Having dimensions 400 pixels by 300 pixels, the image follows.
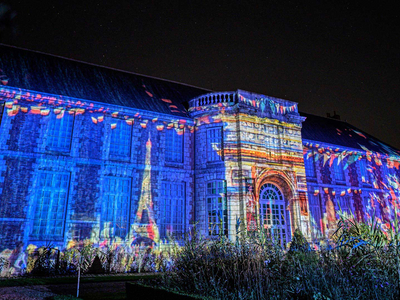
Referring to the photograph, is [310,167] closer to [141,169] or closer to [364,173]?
[364,173]

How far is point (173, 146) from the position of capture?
17312 millimetres

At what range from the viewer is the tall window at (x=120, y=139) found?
1591cm

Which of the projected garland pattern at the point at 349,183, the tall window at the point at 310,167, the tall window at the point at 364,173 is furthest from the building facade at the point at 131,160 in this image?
the tall window at the point at 364,173

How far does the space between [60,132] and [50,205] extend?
11.3ft

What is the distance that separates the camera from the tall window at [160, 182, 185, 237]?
15852 millimetres

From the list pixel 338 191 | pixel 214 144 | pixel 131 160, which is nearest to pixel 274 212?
pixel 214 144

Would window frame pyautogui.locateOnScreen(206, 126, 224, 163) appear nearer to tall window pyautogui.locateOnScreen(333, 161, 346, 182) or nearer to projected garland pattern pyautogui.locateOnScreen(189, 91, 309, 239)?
projected garland pattern pyautogui.locateOnScreen(189, 91, 309, 239)

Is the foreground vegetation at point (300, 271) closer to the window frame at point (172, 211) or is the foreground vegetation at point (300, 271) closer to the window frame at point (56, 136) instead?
the window frame at point (172, 211)

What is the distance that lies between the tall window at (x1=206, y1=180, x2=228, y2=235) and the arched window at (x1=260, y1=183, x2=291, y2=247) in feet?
6.85

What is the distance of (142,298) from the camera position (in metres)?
6.93

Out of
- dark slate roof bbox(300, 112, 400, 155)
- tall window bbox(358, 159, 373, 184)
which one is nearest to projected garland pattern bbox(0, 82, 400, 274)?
dark slate roof bbox(300, 112, 400, 155)

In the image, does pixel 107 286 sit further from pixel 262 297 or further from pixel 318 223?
pixel 318 223

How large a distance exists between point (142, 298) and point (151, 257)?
831cm

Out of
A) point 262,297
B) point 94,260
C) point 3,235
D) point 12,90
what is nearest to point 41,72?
point 12,90
